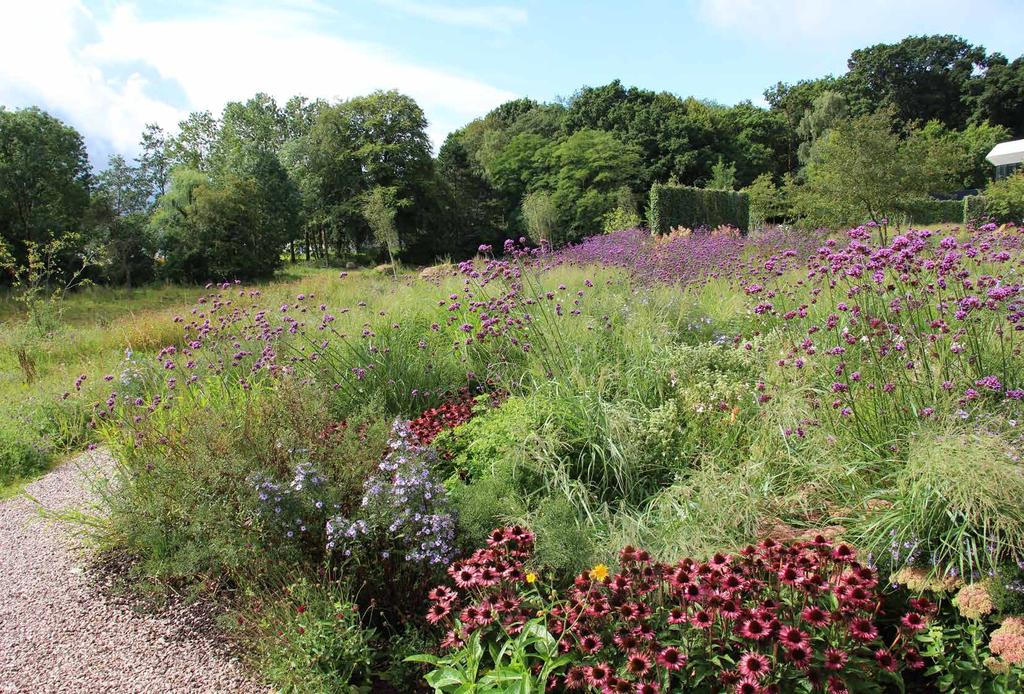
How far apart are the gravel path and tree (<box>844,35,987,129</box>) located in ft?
189

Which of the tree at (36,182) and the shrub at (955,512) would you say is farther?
the tree at (36,182)

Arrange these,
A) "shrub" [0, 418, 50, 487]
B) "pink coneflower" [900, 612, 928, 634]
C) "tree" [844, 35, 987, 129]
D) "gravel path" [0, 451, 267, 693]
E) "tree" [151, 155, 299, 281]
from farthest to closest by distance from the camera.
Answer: "tree" [844, 35, 987, 129] < "tree" [151, 155, 299, 281] < "shrub" [0, 418, 50, 487] < "gravel path" [0, 451, 267, 693] < "pink coneflower" [900, 612, 928, 634]

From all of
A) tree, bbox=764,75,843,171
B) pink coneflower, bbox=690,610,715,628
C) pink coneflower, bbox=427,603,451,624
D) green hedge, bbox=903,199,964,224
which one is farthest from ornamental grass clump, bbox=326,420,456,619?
tree, bbox=764,75,843,171

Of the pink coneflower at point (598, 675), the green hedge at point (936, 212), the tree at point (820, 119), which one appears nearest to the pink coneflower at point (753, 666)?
the pink coneflower at point (598, 675)

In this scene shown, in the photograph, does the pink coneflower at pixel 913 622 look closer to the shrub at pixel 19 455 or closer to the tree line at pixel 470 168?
the shrub at pixel 19 455

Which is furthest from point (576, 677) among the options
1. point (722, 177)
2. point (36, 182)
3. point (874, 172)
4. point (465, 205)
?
point (465, 205)

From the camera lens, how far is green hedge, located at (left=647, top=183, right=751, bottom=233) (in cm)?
2111

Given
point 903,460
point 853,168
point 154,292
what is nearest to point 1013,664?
point 903,460

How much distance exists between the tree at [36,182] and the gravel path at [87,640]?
21.3 meters

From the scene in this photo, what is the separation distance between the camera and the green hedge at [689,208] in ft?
69.3

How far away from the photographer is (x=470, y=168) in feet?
127

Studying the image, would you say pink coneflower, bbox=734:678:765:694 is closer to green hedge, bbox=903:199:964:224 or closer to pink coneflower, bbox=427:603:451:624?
pink coneflower, bbox=427:603:451:624

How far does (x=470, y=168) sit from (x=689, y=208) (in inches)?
764

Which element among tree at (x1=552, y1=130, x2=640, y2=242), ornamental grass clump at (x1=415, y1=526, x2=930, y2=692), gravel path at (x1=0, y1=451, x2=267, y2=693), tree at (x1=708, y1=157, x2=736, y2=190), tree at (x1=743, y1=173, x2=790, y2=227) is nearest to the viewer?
ornamental grass clump at (x1=415, y1=526, x2=930, y2=692)
